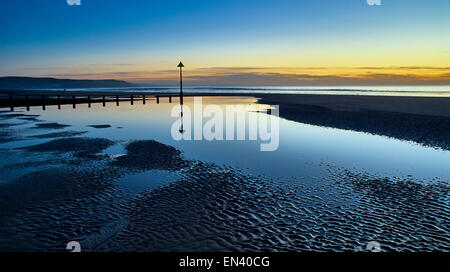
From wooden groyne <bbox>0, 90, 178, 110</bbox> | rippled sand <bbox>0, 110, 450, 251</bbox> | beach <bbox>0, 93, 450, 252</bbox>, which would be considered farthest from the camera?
wooden groyne <bbox>0, 90, 178, 110</bbox>

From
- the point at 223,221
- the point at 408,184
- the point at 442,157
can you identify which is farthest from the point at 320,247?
the point at 442,157

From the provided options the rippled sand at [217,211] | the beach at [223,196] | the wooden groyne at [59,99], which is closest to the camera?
the rippled sand at [217,211]

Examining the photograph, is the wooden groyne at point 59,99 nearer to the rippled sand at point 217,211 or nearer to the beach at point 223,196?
the beach at point 223,196

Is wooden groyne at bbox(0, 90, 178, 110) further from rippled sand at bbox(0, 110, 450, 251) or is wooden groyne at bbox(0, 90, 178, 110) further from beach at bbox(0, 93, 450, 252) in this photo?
rippled sand at bbox(0, 110, 450, 251)

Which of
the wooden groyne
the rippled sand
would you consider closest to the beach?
the rippled sand

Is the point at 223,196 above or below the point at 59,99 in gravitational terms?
below

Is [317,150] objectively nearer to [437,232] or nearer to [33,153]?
[437,232]

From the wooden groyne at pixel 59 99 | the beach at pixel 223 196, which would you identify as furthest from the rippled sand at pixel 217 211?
the wooden groyne at pixel 59 99

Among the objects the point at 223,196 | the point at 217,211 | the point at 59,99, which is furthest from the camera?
the point at 59,99

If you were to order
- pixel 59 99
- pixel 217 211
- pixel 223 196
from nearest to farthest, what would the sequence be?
1. pixel 217 211
2. pixel 223 196
3. pixel 59 99

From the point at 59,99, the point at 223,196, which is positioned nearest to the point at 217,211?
the point at 223,196

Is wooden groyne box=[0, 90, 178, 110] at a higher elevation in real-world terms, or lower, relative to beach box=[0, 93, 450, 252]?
higher

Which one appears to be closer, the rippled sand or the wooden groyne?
the rippled sand

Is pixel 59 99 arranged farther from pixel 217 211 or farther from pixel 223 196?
pixel 217 211
